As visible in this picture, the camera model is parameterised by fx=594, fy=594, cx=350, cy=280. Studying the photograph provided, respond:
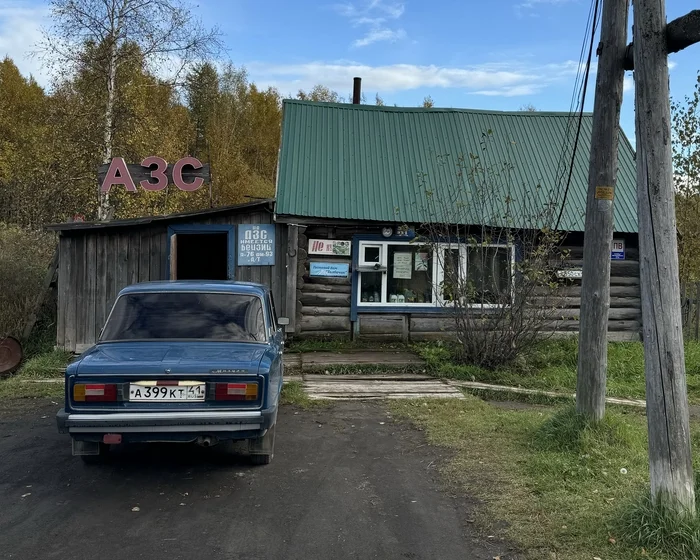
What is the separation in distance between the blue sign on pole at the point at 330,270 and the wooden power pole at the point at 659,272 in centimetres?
774

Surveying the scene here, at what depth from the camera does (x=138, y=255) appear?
36.3ft

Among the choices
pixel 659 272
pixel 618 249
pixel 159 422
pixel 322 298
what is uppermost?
pixel 618 249

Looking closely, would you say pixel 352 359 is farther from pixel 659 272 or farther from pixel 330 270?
pixel 659 272

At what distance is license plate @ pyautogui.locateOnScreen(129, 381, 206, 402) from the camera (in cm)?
459

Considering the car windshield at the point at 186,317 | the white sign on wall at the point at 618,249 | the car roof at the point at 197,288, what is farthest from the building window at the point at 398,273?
the car windshield at the point at 186,317

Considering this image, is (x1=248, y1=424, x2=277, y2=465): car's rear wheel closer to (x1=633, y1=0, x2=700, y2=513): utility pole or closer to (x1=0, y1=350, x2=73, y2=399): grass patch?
(x1=633, y1=0, x2=700, y2=513): utility pole

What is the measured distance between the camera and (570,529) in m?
4.00

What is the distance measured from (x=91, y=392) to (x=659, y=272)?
418 centimetres

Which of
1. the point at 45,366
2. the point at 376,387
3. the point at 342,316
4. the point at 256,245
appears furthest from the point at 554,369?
the point at 45,366

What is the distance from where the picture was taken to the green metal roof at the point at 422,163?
11.4m

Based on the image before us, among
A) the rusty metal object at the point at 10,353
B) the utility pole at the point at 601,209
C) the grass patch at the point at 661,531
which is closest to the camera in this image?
the grass patch at the point at 661,531

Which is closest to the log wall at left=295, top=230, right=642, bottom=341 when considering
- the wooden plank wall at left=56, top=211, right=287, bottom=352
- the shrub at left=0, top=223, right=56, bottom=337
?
the wooden plank wall at left=56, top=211, right=287, bottom=352

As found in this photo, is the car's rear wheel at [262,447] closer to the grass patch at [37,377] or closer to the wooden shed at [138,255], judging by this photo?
the grass patch at [37,377]

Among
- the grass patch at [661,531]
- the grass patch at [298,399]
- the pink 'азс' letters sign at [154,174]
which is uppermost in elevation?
the pink 'азс' letters sign at [154,174]
